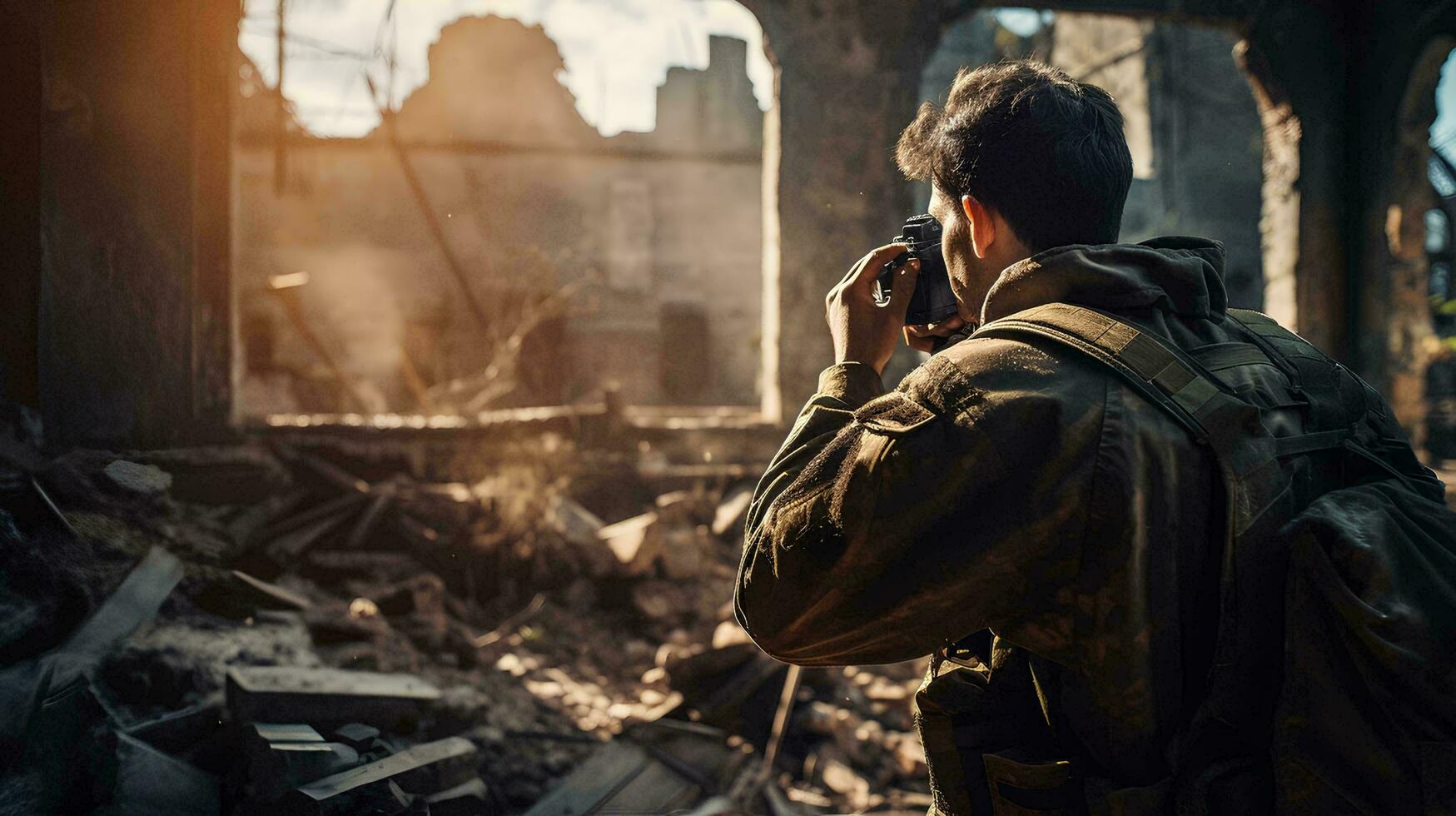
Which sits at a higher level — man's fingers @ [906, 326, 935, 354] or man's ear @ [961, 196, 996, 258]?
man's ear @ [961, 196, 996, 258]

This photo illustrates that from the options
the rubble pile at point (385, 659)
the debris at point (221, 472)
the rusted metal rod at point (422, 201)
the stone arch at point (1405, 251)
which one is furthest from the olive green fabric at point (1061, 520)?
the rusted metal rod at point (422, 201)

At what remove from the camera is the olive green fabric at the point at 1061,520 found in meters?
0.99

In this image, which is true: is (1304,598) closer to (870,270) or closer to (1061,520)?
(1061,520)

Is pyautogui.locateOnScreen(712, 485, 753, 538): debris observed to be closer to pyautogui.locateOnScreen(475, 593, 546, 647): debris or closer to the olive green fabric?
pyautogui.locateOnScreen(475, 593, 546, 647): debris

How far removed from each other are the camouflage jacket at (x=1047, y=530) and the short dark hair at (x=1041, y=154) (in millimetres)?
94

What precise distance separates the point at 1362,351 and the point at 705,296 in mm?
9925

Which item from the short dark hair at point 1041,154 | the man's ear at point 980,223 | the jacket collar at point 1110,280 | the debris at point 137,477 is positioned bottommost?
the debris at point 137,477

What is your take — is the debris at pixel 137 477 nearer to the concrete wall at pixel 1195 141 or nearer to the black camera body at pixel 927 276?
the black camera body at pixel 927 276

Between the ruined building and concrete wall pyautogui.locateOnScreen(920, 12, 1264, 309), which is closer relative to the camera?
the ruined building

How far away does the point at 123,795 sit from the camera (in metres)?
1.73

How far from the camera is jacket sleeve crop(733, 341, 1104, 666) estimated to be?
0.99 metres

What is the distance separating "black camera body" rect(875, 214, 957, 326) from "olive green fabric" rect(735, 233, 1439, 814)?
295mm

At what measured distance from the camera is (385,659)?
3297 millimetres

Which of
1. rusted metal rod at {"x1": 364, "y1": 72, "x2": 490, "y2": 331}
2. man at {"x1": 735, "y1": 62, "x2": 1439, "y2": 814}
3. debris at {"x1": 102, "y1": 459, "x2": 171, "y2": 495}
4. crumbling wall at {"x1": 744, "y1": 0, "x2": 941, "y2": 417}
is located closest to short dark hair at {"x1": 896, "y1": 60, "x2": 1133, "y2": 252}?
man at {"x1": 735, "y1": 62, "x2": 1439, "y2": 814}
